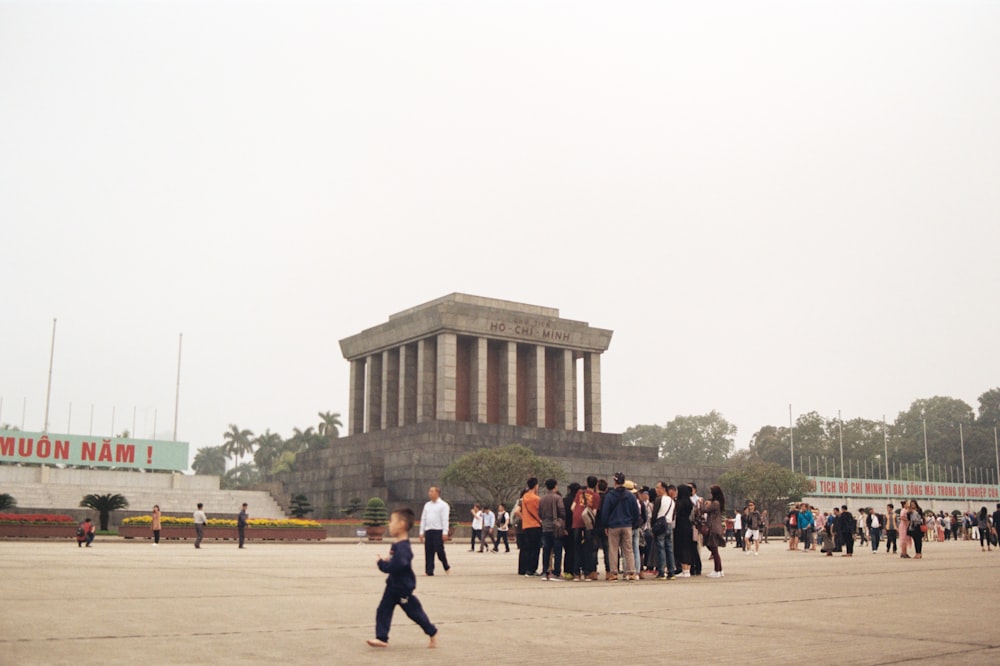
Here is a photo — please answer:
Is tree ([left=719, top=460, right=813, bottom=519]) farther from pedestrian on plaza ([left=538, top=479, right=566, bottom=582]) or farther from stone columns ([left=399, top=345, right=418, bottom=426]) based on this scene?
pedestrian on plaza ([left=538, top=479, right=566, bottom=582])

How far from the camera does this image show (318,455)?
6788 cm

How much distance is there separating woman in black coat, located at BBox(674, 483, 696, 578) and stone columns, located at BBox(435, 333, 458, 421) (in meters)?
41.7

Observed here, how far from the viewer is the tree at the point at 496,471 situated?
46.2m

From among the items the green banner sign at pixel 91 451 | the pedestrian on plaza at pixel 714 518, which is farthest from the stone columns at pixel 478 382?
the pedestrian on plaza at pixel 714 518

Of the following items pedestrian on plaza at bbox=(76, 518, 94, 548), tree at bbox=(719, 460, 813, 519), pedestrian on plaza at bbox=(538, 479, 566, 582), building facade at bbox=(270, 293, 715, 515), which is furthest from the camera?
tree at bbox=(719, 460, 813, 519)

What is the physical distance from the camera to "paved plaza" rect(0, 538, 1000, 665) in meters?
7.45

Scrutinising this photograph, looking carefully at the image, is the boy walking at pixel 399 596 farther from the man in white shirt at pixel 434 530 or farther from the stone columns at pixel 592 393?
the stone columns at pixel 592 393

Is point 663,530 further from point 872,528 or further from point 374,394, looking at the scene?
point 374,394

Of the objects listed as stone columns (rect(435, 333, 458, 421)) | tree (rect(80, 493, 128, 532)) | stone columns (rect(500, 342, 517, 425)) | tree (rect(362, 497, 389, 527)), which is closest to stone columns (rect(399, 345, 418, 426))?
stone columns (rect(435, 333, 458, 421))

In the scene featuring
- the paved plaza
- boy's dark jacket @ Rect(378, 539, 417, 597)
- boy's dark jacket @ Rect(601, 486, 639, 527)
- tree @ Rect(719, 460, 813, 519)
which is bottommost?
the paved plaza

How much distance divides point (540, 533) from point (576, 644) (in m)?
9.55

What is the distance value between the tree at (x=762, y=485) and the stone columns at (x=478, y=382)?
618 inches

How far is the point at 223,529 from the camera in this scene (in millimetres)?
37969

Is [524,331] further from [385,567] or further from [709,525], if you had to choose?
[385,567]
